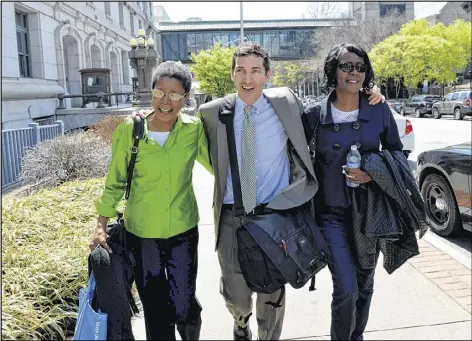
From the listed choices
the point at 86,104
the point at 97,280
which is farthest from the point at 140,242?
the point at 86,104

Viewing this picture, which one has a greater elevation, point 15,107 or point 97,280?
point 15,107

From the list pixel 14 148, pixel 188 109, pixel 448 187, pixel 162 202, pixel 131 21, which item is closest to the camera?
pixel 162 202

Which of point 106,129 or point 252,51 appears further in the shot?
point 106,129

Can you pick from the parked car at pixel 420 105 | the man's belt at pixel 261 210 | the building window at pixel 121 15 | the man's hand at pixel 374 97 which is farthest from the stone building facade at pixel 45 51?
the parked car at pixel 420 105

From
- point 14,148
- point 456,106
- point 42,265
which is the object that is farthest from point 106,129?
point 456,106

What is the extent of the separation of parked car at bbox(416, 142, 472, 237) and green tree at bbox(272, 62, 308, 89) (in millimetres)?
48105

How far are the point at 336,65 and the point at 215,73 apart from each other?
3148 cm

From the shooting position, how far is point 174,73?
2.87 m

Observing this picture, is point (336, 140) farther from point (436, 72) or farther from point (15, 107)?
point (436, 72)

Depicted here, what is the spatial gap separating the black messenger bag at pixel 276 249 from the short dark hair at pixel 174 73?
494 millimetres

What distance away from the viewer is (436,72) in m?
40.9

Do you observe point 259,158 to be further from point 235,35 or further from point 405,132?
point 235,35

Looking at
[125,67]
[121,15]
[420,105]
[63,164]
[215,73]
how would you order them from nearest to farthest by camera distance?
[63,164]
[420,105]
[215,73]
[121,15]
[125,67]

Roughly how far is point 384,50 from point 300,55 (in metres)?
10.7
